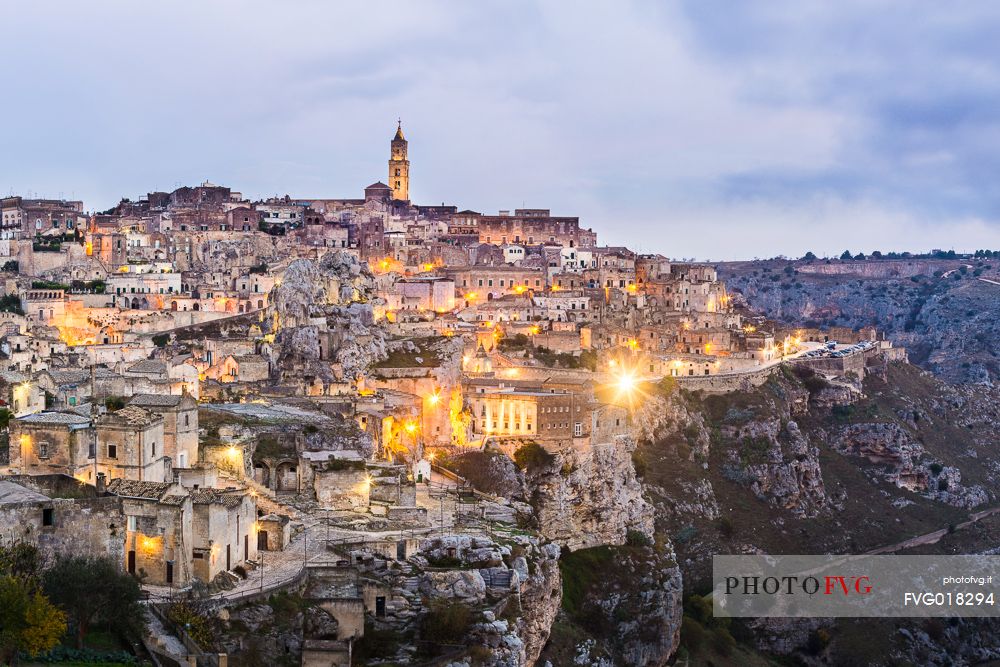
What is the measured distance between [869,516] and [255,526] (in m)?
51.1

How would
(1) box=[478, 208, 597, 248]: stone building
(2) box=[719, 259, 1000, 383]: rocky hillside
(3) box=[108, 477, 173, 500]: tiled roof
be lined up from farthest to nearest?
1. (2) box=[719, 259, 1000, 383]: rocky hillside
2. (1) box=[478, 208, 597, 248]: stone building
3. (3) box=[108, 477, 173, 500]: tiled roof

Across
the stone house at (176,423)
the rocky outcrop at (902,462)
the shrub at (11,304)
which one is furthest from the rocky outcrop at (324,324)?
the rocky outcrop at (902,462)

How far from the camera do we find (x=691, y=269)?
319 ft

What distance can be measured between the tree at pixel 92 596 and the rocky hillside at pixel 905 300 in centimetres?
11440

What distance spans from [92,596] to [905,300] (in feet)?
499


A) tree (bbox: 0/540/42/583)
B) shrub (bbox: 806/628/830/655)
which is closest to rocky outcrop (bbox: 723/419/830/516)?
shrub (bbox: 806/628/830/655)

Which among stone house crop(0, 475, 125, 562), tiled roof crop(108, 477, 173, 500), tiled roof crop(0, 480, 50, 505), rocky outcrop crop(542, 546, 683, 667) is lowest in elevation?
rocky outcrop crop(542, 546, 683, 667)

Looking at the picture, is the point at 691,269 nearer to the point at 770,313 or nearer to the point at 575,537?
the point at 575,537

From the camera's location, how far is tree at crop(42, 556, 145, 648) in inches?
A: 1107

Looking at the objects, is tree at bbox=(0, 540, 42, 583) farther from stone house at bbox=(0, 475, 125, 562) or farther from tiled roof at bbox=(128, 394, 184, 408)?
tiled roof at bbox=(128, 394, 184, 408)

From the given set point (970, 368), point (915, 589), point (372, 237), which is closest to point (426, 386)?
point (915, 589)

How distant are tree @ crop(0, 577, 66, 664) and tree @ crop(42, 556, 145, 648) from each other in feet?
5.64

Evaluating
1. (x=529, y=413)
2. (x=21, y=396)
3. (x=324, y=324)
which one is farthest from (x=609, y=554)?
(x=21, y=396)

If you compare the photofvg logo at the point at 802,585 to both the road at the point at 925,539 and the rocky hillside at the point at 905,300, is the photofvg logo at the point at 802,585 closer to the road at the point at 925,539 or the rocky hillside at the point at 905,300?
the road at the point at 925,539
